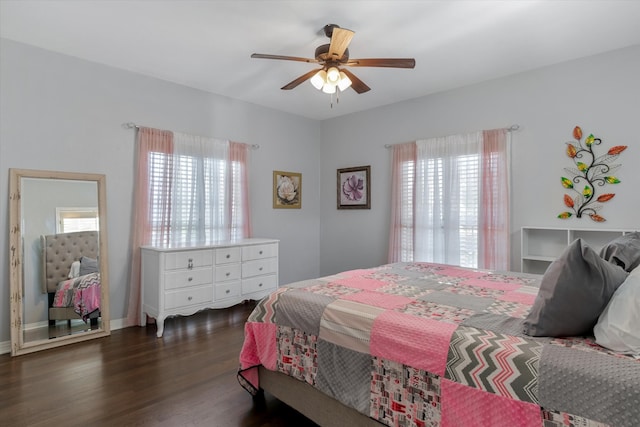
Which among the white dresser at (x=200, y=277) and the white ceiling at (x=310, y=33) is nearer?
the white ceiling at (x=310, y=33)

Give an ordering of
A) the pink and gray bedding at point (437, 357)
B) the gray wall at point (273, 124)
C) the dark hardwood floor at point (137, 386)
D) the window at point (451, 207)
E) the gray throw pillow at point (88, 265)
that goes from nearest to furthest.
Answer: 1. the pink and gray bedding at point (437, 357)
2. the dark hardwood floor at point (137, 386)
3. the gray wall at point (273, 124)
4. the gray throw pillow at point (88, 265)
5. the window at point (451, 207)

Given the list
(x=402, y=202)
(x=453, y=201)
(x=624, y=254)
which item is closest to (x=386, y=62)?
(x=624, y=254)

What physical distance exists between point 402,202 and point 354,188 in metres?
0.82

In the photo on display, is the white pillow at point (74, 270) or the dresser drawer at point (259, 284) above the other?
the white pillow at point (74, 270)

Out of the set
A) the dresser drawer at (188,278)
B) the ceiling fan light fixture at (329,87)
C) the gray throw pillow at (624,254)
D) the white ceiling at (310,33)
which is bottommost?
the dresser drawer at (188,278)

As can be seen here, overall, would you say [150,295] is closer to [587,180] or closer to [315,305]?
[315,305]

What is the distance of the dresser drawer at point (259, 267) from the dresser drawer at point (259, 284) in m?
0.06

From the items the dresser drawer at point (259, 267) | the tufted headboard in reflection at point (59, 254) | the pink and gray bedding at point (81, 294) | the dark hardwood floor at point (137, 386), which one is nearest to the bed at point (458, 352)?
the dark hardwood floor at point (137, 386)

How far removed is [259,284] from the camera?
158 inches

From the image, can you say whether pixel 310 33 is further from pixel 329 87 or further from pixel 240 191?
pixel 240 191

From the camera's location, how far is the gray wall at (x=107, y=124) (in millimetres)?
2873

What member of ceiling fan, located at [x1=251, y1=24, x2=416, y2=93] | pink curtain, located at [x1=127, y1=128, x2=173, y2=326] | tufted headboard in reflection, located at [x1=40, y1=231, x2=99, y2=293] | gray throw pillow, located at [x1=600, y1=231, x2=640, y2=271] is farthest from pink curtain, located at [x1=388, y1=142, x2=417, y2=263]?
tufted headboard in reflection, located at [x1=40, y1=231, x2=99, y2=293]

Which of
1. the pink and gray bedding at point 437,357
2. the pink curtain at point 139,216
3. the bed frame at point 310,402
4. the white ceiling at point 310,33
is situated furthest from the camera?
the pink curtain at point 139,216

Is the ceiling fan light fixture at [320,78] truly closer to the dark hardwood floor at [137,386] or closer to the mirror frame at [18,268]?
the dark hardwood floor at [137,386]
